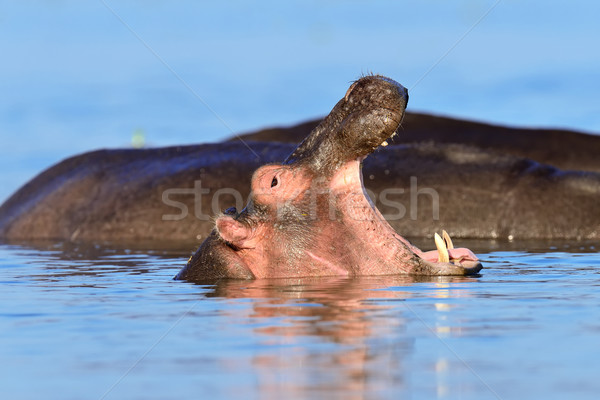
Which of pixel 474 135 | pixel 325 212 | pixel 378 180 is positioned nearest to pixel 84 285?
pixel 325 212

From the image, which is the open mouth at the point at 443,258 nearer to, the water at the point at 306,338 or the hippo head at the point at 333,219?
the hippo head at the point at 333,219

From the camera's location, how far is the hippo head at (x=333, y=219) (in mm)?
9133

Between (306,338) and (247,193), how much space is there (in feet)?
36.1

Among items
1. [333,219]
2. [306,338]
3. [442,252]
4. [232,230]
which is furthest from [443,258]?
[306,338]

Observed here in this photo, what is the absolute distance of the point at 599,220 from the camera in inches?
614

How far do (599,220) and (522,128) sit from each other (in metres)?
7.51

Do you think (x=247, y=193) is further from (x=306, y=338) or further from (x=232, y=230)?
(x=306, y=338)

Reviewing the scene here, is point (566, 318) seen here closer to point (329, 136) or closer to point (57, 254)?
point (329, 136)

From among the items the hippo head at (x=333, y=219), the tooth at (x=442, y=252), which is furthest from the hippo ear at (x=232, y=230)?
the tooth at (x=442, y=252)

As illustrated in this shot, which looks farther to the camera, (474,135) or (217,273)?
(474,135)

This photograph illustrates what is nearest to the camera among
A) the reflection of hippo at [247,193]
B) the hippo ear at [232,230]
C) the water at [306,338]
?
the water at [306,338]

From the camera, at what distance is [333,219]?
9.17 m

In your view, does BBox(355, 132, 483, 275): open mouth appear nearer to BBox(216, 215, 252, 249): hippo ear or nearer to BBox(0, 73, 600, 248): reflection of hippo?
BBox(216, 215, 252, 249): hippo ear

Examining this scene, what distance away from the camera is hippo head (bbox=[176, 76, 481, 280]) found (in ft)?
30.0
